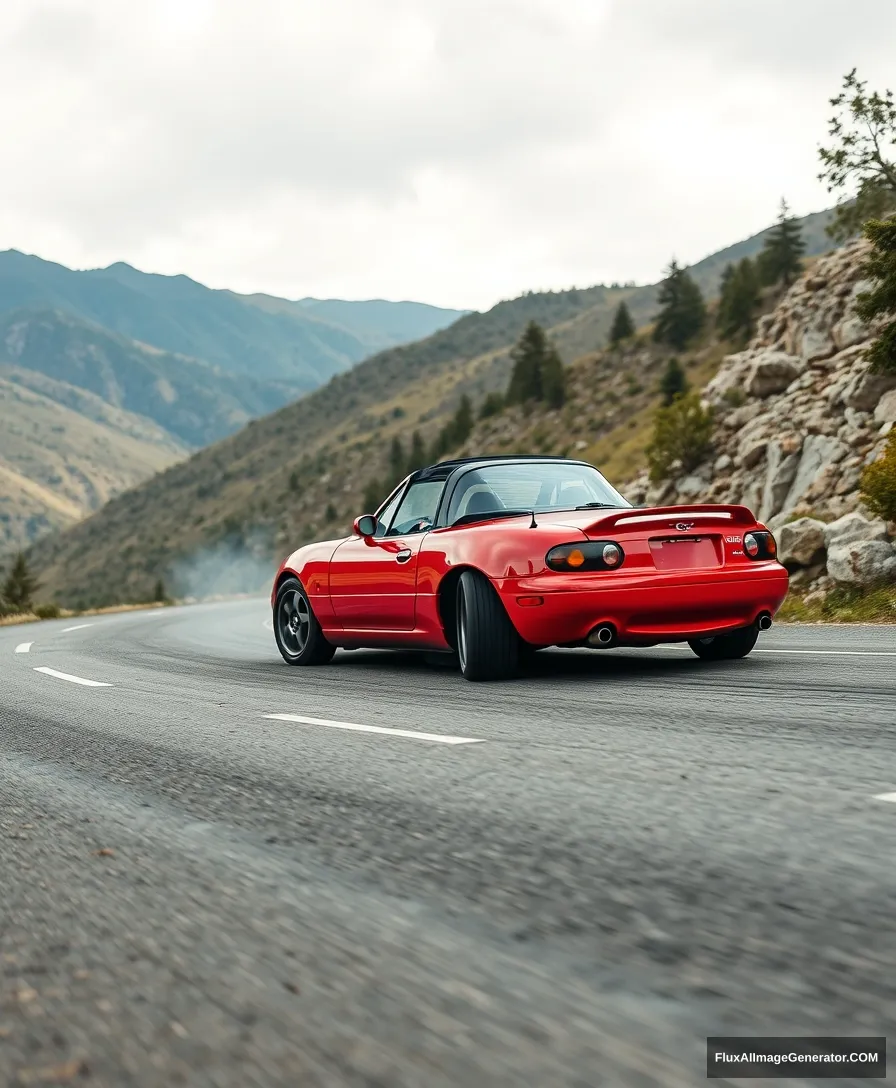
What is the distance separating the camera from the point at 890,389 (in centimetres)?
1945

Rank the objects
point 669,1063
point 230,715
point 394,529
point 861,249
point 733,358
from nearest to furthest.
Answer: point 669,1063, point 230,715, point 394,529, point 861,249, point 733,358

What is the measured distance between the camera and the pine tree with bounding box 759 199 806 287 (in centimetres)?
6881

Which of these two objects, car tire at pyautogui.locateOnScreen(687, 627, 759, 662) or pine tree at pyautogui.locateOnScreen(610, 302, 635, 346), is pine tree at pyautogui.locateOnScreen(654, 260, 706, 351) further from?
car tire at pyautogui.locateOnScreen(687, 627, 759, 662)

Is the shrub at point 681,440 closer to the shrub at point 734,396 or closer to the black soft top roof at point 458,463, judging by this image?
the shrub at point 734,396

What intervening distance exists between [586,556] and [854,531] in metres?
8.09

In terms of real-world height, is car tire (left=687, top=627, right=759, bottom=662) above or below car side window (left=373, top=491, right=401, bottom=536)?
below

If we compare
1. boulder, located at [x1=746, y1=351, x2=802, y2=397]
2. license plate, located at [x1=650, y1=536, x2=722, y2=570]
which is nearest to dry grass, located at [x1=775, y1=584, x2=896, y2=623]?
license plate, located at [x1=650, y1=536, x2=722, y2=570]

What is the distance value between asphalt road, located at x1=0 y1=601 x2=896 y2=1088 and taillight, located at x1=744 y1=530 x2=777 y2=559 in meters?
1.58

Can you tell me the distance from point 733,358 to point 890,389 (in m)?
14.1

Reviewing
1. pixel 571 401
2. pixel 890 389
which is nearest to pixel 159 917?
pixel 890 389

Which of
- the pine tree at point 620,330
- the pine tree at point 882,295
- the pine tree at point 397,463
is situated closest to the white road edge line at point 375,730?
the pine tree at point 882,295

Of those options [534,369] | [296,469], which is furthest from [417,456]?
[296,469]

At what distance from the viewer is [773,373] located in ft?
90.8

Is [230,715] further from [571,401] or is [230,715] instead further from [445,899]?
[571,401]
